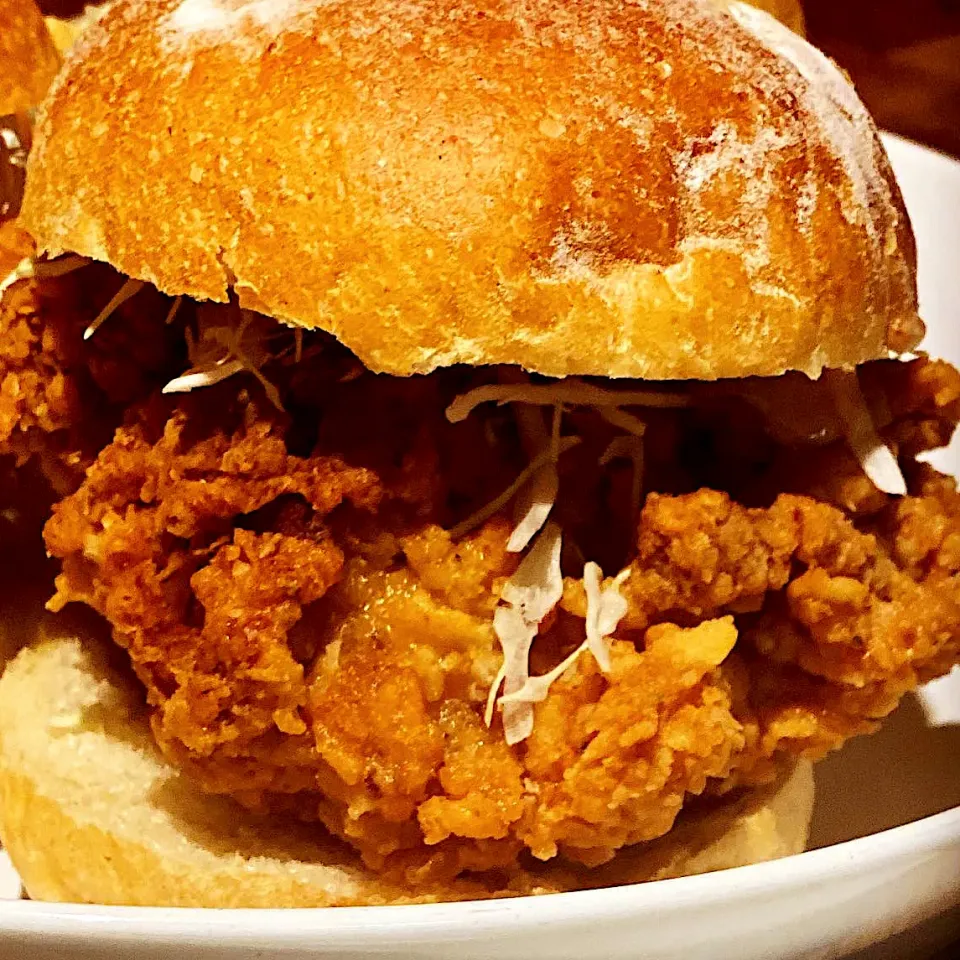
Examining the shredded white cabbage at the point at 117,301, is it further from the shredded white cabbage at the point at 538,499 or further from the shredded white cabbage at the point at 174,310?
the shredded white cabbage at the point at 538,499

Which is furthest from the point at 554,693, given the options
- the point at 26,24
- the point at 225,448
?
the point at 26,24

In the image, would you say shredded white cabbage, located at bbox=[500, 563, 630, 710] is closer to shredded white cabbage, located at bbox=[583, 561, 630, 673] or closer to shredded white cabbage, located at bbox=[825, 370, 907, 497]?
shredded white cabbage, located at bbox=[583, 561, 630, 673]

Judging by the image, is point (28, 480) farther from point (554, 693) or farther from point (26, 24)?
point (554, 693)

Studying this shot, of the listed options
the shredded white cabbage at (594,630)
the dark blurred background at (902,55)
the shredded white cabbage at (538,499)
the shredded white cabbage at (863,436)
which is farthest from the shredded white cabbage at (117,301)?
the dark blurred background at (902,55)

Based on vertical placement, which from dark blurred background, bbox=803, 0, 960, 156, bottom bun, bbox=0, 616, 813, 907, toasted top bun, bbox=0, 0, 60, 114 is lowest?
dark blurred background, bbox=803, 0, 960, 156

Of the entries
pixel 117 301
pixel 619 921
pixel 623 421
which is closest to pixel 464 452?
pixel 623 421

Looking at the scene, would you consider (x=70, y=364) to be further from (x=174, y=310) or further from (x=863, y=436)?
(x=863, y=436)

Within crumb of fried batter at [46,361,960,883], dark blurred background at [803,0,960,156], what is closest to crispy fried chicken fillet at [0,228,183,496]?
crumb of fried batter at [46,361,960,883]
